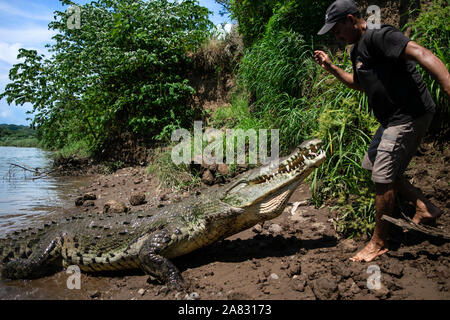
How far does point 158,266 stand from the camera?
2.75 m

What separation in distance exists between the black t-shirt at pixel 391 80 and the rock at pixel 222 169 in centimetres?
341

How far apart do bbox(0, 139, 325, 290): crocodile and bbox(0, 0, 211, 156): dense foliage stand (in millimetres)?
5418

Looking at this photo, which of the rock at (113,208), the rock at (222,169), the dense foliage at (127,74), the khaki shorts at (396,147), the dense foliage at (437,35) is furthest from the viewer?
the dense foliage at (127,74)

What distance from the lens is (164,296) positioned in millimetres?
2576

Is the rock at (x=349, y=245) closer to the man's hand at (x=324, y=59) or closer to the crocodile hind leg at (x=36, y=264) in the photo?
the man's hand at (x=324, y=59)

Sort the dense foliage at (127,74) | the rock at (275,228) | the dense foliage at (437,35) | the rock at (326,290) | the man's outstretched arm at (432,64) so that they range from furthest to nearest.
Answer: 1. the dense foliage at (127,74)
2. the dense foliage at (437,35)
3. the rock at (275,228)
4. the rock at (326,290)
5. the man's outstretched arm at (432,64)

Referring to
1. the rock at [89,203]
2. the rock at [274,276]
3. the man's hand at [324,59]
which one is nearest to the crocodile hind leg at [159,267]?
the rock at [274,276]

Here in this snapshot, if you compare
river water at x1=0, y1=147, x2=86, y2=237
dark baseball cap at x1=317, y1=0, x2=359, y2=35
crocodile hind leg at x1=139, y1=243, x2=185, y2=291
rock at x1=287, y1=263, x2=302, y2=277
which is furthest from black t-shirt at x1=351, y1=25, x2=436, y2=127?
river water at x1=0, y1=147, x2=86, y2=237

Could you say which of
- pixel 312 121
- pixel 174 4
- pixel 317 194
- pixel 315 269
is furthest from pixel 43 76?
pixel 315 269

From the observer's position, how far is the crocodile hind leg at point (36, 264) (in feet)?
10.7

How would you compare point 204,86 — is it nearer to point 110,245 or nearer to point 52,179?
point 52,179

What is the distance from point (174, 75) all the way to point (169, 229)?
759 centimetres

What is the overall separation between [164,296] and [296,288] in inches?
46.7

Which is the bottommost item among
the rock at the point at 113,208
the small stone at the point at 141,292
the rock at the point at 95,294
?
the rock at the point at 95,294
